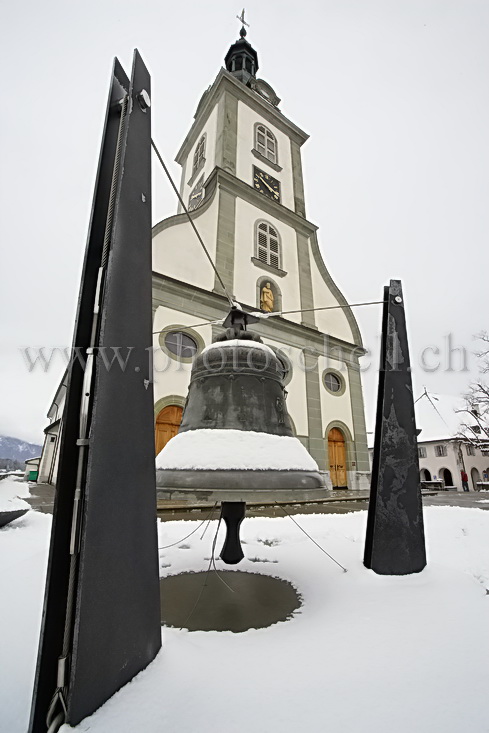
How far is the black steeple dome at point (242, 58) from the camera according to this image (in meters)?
20.8

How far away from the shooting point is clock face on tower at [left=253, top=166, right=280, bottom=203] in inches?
587

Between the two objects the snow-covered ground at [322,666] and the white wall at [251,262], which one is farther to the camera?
the white wall at [251,262]

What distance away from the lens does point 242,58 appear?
2095 centimetres

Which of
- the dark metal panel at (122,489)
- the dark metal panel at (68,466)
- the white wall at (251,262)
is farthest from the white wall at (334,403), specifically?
the dark metal panel at (68,466)

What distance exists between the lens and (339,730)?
3.41ft

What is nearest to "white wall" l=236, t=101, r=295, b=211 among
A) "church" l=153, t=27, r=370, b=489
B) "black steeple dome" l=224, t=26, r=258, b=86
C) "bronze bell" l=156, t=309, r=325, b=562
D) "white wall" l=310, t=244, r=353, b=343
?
"church" l=153, t=27, r=370, b=489

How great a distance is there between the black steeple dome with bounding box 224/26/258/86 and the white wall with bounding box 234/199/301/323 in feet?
41.7

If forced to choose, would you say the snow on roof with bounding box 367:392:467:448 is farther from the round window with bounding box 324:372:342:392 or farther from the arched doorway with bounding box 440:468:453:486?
the round window with bounding box 324:372:342:392

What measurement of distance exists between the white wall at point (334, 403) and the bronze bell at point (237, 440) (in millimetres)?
10718

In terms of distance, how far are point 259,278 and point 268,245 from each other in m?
1.84

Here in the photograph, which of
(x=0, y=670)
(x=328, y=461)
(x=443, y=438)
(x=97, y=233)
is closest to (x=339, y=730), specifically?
(x=0, y=670)

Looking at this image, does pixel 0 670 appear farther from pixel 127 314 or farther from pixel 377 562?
pixel 377 562

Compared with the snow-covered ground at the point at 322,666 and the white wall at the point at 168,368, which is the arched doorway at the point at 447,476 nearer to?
the white wall at the point at 168,368

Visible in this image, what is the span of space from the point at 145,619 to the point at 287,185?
58.5ft
